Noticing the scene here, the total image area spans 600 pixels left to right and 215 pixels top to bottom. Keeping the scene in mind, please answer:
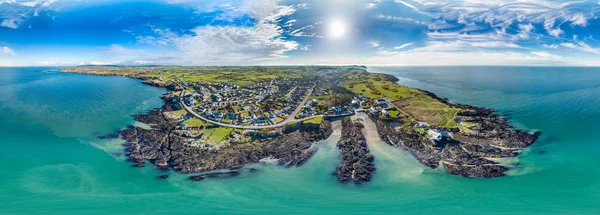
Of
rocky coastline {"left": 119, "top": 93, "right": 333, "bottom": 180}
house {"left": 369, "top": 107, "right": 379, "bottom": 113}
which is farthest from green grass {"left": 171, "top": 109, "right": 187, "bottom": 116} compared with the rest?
house {"left": 369, "top": 107, "right": 379, "bottom": 113}

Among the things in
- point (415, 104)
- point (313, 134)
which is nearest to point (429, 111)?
point (415, 104)

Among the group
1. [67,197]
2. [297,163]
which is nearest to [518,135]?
[297,163]

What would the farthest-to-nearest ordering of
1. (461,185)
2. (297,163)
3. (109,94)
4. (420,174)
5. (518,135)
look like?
(109,94) → (518,135) → (297,163) → (420,174) → (461,185)

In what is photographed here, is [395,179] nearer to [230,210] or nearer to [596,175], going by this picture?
[230,210]

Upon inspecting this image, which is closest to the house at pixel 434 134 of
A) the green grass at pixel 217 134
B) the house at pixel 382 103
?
the house at pixel 382 103

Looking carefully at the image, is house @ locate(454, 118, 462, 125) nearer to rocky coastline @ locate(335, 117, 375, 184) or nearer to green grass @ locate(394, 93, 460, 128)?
green grass @ locate(394, 93, 460, 128)

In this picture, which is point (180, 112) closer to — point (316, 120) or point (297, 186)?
point (316, 120)
